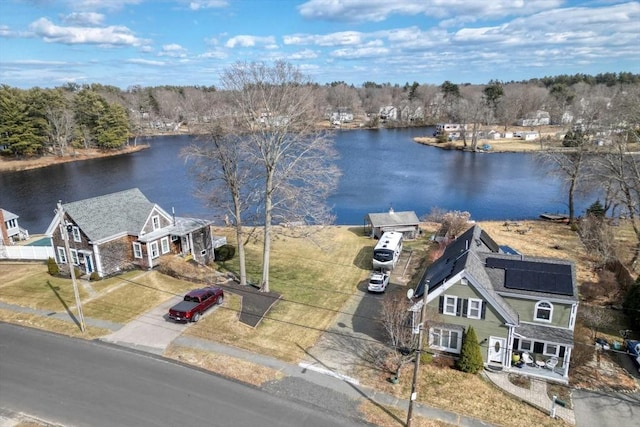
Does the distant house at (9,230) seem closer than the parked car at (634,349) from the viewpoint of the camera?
No

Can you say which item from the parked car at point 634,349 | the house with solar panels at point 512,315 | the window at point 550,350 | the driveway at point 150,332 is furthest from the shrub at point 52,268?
the parked car at point 634,349

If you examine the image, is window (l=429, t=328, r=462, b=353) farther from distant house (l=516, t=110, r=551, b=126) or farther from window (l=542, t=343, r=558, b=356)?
distant house (l=516, t=110, r=551, b=126)

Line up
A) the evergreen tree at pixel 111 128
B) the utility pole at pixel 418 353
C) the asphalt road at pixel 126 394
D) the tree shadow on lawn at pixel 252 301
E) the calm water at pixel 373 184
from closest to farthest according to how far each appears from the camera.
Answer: the utility pole at pixel 418 353, the asphalt road at pixel 126 394, the tree shadow on lawn at pixel 252 301, the calm water at pixel 373 184, the evergreen tree at pixel 111 128

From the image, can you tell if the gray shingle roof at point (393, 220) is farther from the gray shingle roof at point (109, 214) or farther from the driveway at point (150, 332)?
the driveway at point (150, 332)

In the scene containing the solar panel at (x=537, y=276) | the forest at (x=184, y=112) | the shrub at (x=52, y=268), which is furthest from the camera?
the forest at (x=184, y=112)

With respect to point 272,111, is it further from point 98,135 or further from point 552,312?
point 98,135

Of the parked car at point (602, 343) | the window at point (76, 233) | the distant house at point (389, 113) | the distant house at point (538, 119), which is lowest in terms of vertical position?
the parked car at point (602, 343)

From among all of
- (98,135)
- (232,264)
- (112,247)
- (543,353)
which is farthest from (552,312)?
(98,135)
